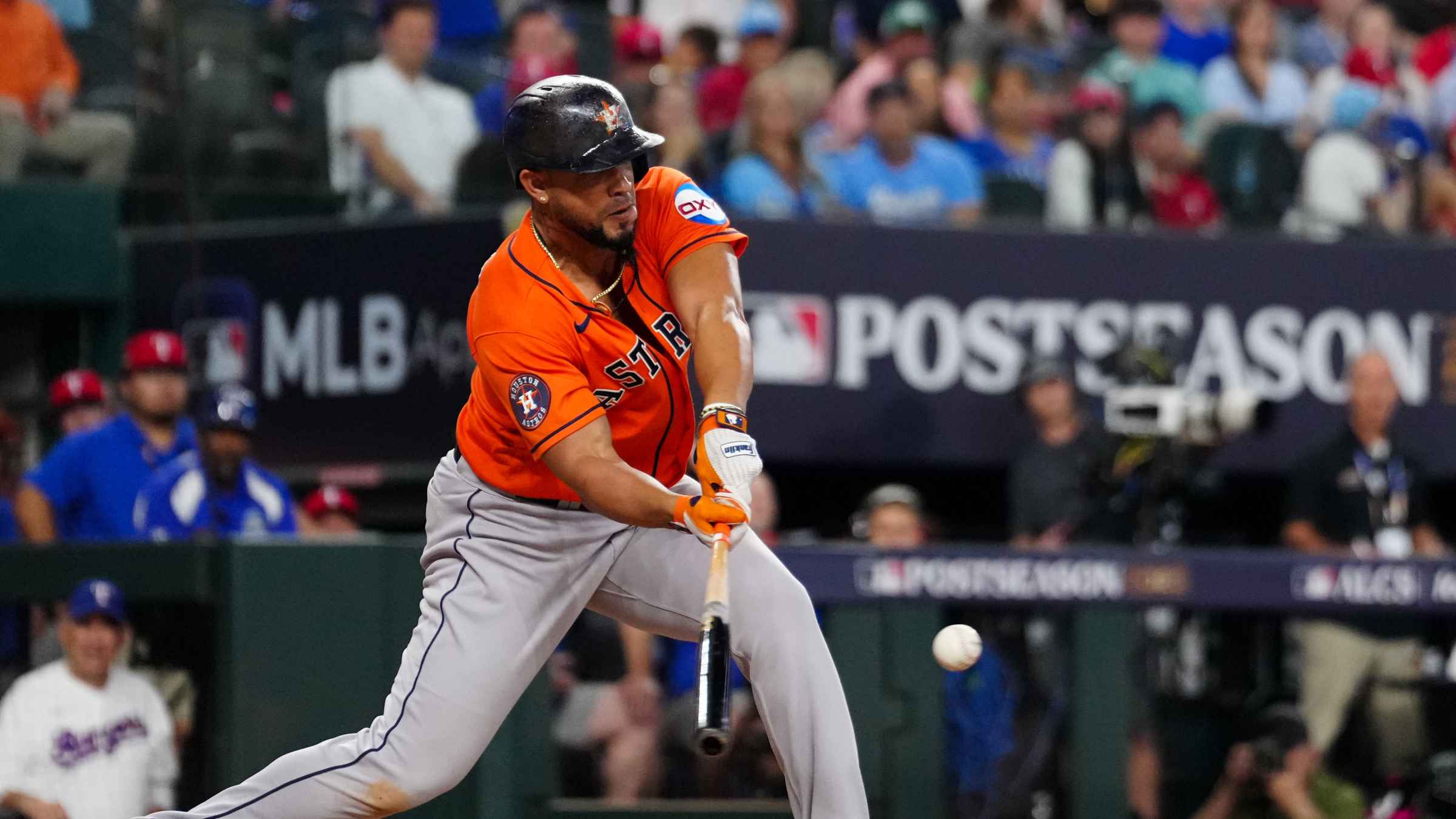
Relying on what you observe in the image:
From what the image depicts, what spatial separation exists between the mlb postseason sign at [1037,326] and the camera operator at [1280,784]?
2157 millimetres

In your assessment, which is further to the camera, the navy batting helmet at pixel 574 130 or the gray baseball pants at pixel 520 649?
the gray baseball pants at pixel 520 649

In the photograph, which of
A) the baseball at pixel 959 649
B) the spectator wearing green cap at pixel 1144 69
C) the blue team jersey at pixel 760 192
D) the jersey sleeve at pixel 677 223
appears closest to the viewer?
the jersey sleeve at pixel 677 223

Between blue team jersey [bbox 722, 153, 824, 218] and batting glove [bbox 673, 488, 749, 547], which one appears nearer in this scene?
batting glove [bbox 673, 488, 749, 547]

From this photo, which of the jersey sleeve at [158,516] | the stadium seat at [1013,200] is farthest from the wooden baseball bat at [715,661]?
the stadium seat at [1013,200]

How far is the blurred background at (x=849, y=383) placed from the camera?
7.53 meters

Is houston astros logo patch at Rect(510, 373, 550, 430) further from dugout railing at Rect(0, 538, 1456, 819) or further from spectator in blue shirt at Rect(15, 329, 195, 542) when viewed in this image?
spectator in blue shirt at Rect(15, 329, 195, 542)

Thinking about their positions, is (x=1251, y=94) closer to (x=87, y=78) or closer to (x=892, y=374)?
(x=892, y=374)

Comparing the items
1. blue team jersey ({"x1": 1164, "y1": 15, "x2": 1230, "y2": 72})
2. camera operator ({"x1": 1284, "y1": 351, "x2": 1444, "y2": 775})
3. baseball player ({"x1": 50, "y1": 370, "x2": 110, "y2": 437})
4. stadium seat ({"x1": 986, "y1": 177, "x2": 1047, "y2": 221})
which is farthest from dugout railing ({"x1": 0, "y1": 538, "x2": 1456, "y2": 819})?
blue team jersey ({"x1": 1164, "y1": 15, "x2": 1230, "y2": 72})

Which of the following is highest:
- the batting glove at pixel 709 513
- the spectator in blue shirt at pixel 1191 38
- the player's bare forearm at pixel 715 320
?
the spectator in blue shirt at pixel 1191 38

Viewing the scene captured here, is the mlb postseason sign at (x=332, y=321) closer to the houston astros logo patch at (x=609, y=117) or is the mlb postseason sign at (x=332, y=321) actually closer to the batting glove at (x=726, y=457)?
the houston astros logo patch at (x=609, y=117)

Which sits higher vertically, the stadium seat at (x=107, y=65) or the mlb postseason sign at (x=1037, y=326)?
the stadium seat at (x=107, y=65)

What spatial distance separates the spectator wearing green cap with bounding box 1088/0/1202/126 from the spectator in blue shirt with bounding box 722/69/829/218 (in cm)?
208

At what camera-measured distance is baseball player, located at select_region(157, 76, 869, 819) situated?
16.0 ft

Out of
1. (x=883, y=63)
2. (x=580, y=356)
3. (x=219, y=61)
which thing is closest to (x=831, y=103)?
(x=883, y=63)
